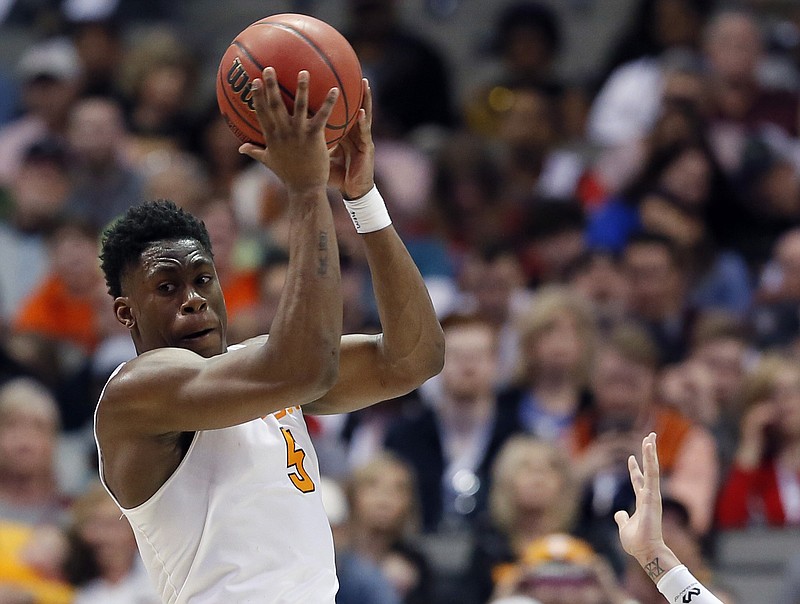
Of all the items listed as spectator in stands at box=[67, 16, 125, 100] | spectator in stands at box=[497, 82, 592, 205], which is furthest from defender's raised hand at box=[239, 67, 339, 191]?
spectator in stands at box=[67, 16, 125, 100]

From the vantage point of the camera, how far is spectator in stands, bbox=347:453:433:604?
7.19 meters

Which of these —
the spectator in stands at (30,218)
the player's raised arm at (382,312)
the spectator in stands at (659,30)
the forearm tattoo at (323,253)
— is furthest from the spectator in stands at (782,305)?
the forearm tattoo at (323,253)

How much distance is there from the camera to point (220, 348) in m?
3.98

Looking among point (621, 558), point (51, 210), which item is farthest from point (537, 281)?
point (51, 210)

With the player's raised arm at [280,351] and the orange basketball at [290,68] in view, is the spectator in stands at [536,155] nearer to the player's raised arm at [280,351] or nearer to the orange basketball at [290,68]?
the orange basketball at [290,68]

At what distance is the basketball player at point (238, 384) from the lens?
3570 millimetres

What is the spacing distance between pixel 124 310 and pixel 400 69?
7181mm

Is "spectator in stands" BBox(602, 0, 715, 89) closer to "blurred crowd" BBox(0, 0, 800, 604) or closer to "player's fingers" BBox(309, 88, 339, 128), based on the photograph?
"blurred crowd" BBox(0, 0, 800, 604)

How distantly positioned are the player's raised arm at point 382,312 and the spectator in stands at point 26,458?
3.99 meters

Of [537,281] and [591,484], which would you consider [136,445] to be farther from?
[537,281]

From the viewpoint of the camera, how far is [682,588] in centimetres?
385

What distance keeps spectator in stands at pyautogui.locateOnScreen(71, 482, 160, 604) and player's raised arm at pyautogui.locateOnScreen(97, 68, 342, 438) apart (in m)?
3.66

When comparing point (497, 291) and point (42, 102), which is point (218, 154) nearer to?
point (42, 102)

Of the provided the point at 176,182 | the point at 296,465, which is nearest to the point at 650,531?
the point at 296,465
